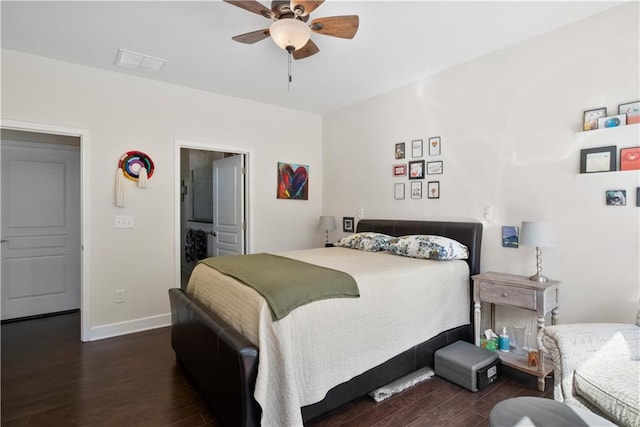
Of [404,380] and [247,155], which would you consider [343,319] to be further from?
[247,155]

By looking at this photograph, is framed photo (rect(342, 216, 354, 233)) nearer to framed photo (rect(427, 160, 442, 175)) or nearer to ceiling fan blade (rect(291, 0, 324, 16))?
framed photo (rect(427, 160, 442, 175))

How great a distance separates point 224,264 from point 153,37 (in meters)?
1.94

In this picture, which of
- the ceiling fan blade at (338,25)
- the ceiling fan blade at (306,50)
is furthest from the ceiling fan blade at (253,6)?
the ceiling fan blade at (306,50)

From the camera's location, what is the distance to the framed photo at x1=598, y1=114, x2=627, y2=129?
2.23m

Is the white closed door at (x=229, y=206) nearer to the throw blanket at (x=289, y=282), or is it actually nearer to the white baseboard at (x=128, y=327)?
the white baseboard at (x=128, y=327)

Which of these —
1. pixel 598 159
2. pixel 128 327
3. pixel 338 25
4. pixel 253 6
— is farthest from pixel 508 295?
pixel 128 327

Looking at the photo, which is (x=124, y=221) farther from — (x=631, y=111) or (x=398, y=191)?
(x=631, y=111)

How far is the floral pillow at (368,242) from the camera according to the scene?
3.33 meters

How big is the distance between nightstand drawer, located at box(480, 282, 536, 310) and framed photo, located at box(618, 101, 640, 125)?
1.32 metres

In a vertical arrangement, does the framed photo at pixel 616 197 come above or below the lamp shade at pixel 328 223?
above

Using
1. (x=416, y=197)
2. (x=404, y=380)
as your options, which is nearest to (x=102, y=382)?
(x=404, y=380)

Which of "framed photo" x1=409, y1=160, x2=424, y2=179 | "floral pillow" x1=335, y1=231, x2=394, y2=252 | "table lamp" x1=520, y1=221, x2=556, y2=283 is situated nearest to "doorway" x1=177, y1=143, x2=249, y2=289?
"floral pillow" x1=335, y1=231, x2=394, y2=252

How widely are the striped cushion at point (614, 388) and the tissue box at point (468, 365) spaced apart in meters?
0.74

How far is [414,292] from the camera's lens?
2395 millimetres
